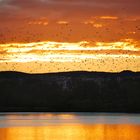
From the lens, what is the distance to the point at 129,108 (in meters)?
184

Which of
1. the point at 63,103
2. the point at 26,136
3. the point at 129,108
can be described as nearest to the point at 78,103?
the point at 63,103

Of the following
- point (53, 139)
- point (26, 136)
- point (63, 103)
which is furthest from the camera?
point (63, 103)

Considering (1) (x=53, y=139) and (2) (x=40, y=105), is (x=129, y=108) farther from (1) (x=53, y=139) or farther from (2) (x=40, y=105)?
(1) (x=53, y=139)

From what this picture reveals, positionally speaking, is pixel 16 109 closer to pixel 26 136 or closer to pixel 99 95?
pixel 99 95

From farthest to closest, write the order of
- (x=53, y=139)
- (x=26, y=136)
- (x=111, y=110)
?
(x=111, y=110) < (x=26, y=136) < (x=53, y=139)

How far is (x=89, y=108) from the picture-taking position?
186 m

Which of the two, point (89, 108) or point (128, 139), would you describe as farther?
point (89, 108)

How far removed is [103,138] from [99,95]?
13045 centimetres

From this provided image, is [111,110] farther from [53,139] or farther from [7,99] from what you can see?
[53,139]

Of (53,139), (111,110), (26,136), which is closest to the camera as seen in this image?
(53,139)

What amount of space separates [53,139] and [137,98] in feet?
440

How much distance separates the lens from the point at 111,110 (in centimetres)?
18200

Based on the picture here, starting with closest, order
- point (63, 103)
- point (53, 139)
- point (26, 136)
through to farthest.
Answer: point (53, 139) < point (26, 136) < point (63, 103)

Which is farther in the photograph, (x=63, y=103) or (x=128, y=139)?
(x=63, y=103)
